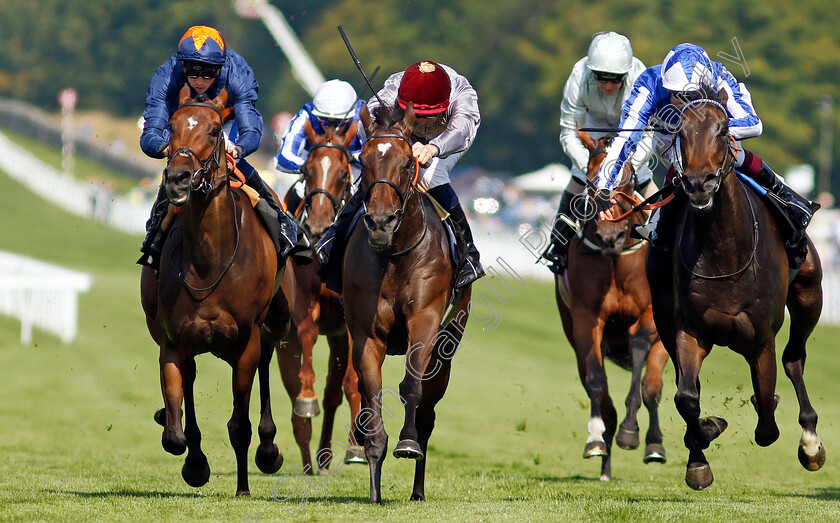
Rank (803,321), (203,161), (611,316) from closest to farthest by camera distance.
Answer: (203,161) < (803,321) < (611,316)

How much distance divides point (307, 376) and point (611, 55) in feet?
11.0

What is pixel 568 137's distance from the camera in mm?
10492

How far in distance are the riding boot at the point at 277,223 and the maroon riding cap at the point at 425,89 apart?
1.06m

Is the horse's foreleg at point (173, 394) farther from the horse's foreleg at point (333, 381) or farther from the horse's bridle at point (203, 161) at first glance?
the horse's foreleg at point (333, 381)

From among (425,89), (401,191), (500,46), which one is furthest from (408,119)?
(500,46)

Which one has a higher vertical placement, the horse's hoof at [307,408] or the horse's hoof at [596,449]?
the horse's hoof at [307,408]

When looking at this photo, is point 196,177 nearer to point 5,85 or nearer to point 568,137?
point 568,137

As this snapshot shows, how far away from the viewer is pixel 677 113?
7.79 m

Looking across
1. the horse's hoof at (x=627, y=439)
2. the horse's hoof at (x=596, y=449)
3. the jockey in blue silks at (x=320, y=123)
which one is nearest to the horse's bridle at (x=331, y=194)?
the jockey in blue silks at (x=320, y=123)

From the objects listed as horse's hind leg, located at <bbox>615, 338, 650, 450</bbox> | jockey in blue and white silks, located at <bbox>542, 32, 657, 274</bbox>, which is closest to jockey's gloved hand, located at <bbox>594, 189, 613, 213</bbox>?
jockey in blue and white silks, located at <bbox>542, 32, 657, 274</bbox>

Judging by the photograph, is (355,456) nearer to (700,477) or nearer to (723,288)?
(700,477)

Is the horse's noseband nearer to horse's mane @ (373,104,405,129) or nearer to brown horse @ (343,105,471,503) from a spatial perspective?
brown horse @ (343,105,471,503)

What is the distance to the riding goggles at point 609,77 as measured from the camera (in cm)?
1031

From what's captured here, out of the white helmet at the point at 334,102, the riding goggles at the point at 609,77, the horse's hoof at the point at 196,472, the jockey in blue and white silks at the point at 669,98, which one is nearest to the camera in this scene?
the horse's hoof at the point at 196,472
